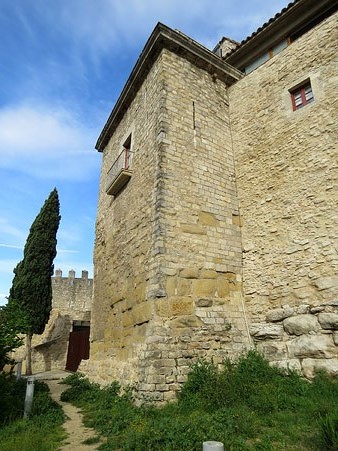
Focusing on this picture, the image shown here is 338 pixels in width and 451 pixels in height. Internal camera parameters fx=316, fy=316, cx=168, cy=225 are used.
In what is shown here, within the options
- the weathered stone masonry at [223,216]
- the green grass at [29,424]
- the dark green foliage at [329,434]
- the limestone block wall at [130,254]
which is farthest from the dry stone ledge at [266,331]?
the green grass at [29,424]

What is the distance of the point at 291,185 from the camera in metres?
6.30

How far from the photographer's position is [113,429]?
170 inches

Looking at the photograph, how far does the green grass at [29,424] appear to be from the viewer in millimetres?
3721

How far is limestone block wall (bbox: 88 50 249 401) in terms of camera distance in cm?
556

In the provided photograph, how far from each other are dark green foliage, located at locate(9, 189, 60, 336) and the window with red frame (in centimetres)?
Result: 1153

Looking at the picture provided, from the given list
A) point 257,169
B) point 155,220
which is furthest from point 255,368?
point 257,169

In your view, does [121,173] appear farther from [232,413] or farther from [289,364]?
[232,413]

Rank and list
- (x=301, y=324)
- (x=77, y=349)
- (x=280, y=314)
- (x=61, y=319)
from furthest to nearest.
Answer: (x=61, y=319) → (x=77, y=349) → (x=280, y=314) → (x=301, y=324)

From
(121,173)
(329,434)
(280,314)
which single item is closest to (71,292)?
(121,173)

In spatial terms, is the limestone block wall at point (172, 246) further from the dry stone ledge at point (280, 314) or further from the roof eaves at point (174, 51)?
the dry stone ledge at point (280, 314)

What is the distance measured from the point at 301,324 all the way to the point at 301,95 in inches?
184

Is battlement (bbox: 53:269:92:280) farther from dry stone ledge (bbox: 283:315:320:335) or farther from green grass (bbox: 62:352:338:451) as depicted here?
dry stone ledge (bbox: 283:315:320:335)

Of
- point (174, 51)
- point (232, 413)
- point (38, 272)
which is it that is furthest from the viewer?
point (38, 272)

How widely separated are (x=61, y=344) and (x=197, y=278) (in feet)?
37.8
